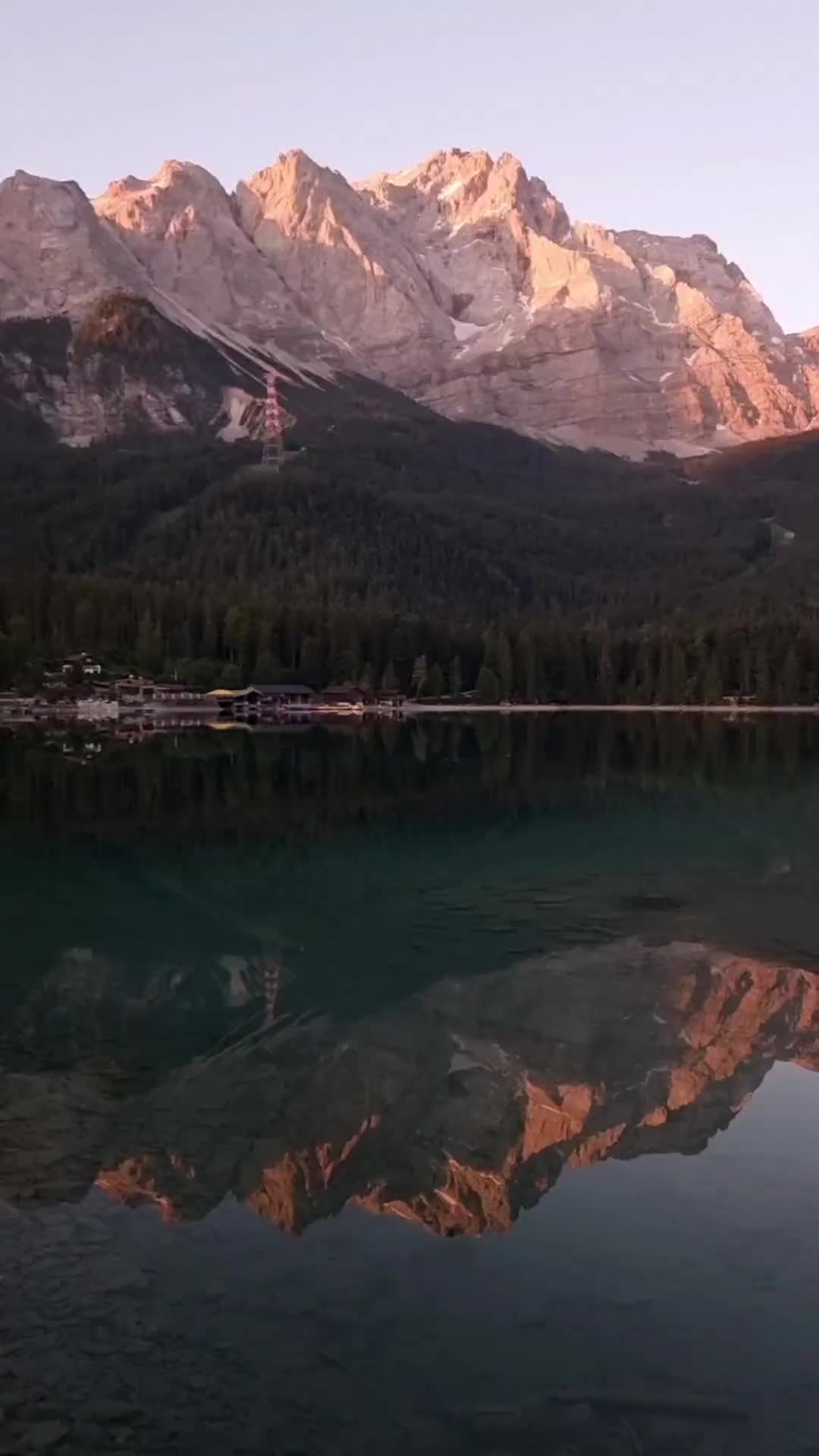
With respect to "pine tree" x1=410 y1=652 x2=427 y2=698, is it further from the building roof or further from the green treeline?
the building roof

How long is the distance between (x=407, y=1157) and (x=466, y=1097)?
217 cm

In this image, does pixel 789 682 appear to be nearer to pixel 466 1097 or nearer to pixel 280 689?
pixel 280 689

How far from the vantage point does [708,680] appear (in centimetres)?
15912

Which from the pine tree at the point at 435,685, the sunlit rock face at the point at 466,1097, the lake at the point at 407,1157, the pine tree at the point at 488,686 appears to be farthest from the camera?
the pine tree at the point at 435,685

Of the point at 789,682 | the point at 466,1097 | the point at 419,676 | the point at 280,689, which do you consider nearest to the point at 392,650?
the point at 419,676

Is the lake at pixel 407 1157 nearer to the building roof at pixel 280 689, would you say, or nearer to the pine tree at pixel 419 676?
the building roof at pixel 280 689

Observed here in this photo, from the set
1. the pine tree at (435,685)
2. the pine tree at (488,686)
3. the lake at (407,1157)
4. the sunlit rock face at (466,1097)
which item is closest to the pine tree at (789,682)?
the pine tree at (488,686)

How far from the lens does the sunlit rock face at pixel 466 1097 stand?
541 inches

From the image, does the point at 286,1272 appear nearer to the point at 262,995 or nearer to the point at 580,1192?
the point at 580,1192

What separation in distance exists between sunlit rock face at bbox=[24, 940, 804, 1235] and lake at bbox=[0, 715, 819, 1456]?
0.06 m

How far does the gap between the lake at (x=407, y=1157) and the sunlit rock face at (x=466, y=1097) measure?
0.06 meters

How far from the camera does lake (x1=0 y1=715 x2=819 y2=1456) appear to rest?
9797mm

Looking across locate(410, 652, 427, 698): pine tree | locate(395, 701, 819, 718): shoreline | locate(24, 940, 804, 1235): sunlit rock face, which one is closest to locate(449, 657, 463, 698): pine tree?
locate(410, 652, 427, 698): pine tree

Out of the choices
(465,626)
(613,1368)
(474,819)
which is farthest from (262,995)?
(465,626)
